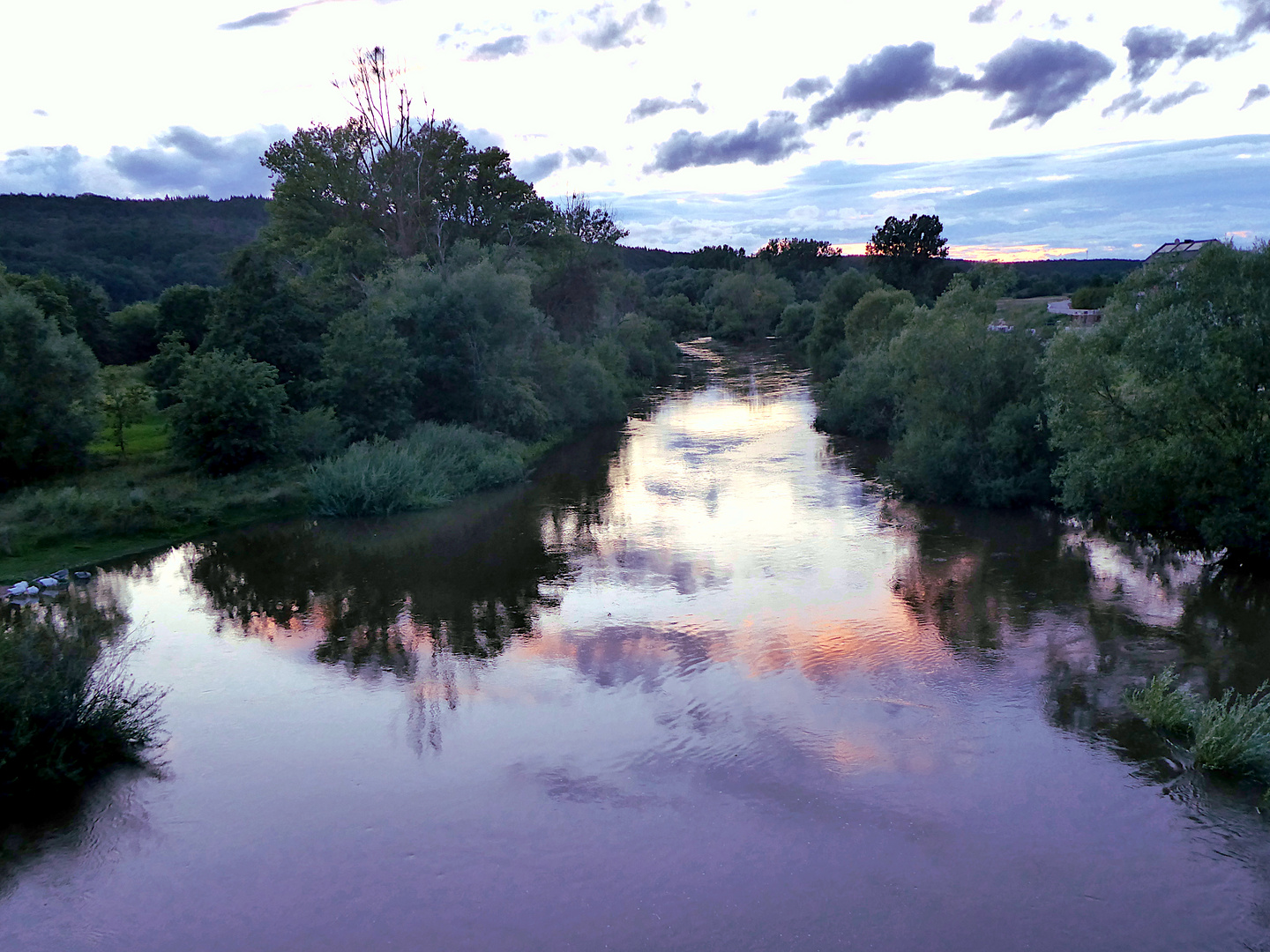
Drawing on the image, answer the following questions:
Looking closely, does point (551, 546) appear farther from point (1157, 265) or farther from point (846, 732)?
point (1157, 265)

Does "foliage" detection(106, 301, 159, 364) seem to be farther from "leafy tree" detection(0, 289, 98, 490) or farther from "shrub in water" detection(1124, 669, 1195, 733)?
"shrub in water" detection(1124, 669, 1195, 733)

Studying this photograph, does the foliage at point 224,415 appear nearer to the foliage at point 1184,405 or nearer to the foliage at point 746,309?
the foliage at point 1184,405

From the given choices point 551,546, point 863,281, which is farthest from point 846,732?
point 863,281

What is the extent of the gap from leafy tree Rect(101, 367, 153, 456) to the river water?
10482 mm

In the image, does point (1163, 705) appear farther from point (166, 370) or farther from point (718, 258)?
point (718, 258)

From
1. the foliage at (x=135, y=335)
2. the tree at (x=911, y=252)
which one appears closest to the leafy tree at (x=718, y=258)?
the tree at (x=911, y=252)

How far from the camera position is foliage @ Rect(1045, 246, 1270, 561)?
1728cm

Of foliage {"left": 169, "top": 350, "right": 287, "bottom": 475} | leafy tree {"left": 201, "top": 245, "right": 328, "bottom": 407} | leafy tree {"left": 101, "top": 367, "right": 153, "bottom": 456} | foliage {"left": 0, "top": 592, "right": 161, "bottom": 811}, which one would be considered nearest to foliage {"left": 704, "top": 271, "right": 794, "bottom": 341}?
leafy tree {"left": 201, "top": 245, "right": 328, "bottom": 407}

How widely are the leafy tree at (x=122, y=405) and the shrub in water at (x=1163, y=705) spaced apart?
27.3 metres

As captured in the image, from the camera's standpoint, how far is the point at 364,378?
3033 cm

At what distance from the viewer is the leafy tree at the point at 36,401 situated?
25516mm

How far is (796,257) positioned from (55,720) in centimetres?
12174

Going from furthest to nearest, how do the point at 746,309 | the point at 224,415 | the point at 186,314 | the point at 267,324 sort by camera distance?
the point at 746,309 < the point at 186,314 < the point at 267,324 < the point at 224,415

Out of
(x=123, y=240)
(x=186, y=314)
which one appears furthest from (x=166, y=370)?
(x=123, y=240)
